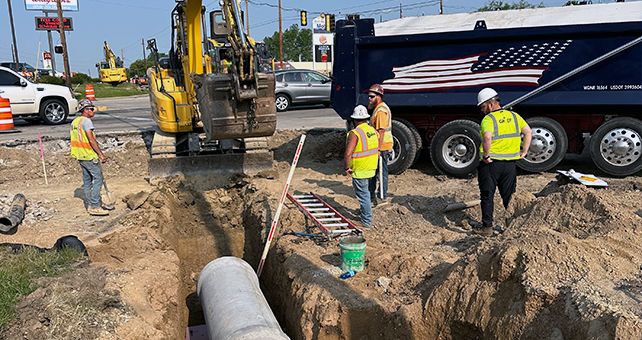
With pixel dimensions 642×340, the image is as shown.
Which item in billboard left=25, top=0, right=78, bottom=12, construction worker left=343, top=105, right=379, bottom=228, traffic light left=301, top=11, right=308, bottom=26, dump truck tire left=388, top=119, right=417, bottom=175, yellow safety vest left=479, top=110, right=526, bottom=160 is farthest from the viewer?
billboard left=25, top=0, right=78, bottom=12

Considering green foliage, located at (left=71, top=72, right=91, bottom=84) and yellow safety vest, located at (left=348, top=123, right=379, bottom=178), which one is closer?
yellow safety vest, located at (left=348, top=123, right=379, bottom=178)

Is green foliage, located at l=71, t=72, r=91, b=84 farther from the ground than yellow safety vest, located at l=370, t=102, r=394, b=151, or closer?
farther from the ground

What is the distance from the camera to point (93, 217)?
8133mm

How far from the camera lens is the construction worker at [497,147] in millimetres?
6180

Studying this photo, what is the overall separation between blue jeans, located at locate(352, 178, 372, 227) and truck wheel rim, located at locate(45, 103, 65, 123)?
12.9m

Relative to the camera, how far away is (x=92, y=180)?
835 cm

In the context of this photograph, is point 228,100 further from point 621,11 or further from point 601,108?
point 621,11

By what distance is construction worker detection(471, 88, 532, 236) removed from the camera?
6180mm

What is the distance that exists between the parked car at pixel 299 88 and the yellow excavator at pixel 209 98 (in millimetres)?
8454

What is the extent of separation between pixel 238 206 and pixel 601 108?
250 inches

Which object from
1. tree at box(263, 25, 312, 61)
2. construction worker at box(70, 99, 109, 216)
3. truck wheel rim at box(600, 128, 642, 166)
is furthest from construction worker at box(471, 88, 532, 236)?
tree at box(263, 25, 312, 61)

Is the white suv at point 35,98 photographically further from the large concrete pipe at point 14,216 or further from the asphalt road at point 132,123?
the large concrete pipe at point 14,216

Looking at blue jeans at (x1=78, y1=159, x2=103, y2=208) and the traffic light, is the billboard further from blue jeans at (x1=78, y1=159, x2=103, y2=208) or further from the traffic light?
blue jeans at (x1=78, y1=159, x2=103, y2=208)

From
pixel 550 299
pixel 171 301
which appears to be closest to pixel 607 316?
pixel 550 299
